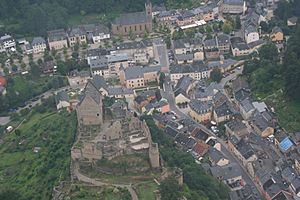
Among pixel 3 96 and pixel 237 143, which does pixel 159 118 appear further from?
pixel 3 96

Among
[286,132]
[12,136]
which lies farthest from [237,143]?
[12,136]

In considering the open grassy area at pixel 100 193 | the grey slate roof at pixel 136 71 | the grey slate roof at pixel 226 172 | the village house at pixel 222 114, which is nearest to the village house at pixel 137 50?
the grey slate roof at pixel 136 71

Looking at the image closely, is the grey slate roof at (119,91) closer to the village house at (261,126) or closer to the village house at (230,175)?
the village house at (261,126)

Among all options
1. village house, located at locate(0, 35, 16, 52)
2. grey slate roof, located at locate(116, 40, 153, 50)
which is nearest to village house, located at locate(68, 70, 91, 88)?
grey slate roof, located at locate(116, 40, 153, 50)

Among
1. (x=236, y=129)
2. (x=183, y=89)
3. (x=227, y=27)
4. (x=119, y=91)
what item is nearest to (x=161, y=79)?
(x=183, y=89)

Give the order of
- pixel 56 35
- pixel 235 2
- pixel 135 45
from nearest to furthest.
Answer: pixel 135 45 → pixel 56 35 → pixel 235 2

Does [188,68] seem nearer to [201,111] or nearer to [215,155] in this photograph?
[201,111]
